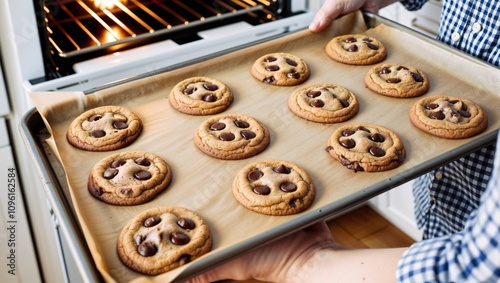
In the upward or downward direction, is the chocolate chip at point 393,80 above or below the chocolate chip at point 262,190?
above

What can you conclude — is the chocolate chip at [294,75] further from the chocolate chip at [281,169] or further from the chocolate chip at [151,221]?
the chocolate chip at [151,221]

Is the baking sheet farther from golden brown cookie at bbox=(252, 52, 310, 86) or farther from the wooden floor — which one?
the wooden floor

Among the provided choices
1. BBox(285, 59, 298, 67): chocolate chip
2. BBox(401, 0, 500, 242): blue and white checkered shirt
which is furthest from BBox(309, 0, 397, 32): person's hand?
BBox(401, 0, 500, 242): blue and white checkered shirt

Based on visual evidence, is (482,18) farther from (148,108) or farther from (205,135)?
(148,108)

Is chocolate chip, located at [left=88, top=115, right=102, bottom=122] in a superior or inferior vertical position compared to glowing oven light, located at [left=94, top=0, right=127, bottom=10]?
inferior

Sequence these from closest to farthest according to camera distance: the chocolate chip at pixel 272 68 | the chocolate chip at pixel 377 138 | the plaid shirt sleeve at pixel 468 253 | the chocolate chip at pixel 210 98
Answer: the plaid shirt sleeve at pixel 468 253 < the chocolate chip at pixel 377 138 < the chocolate chip at pixel 210 98 < the chocolate chip at pixel 272 68

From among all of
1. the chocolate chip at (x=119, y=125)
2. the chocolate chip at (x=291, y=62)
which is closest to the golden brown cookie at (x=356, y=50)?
the chocolate chip at (x=291, y=62)
